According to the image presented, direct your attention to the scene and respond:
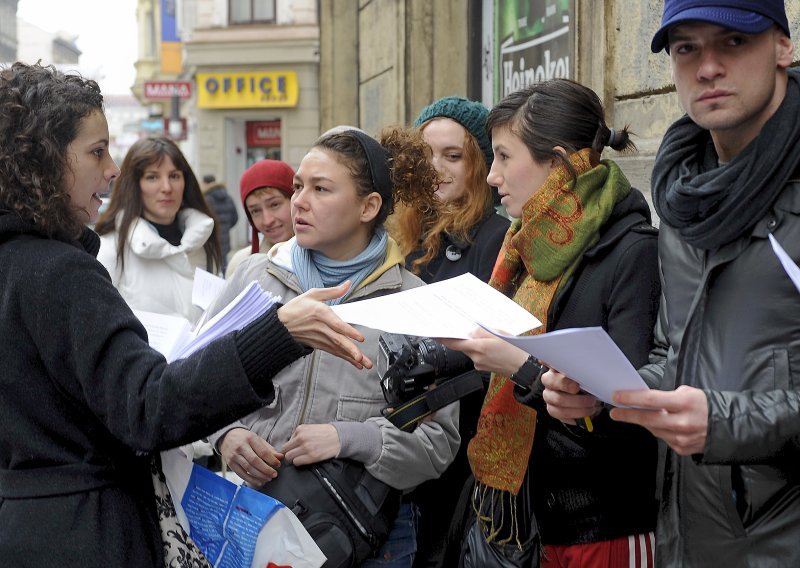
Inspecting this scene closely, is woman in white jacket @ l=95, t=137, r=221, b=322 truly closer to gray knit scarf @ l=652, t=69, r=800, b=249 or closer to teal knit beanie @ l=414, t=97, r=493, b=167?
teal knit beanie @ l=414, t=97, r=493, b=167

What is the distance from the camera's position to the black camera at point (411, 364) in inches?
99.5

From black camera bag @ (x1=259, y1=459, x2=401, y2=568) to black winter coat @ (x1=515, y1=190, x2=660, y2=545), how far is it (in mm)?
408

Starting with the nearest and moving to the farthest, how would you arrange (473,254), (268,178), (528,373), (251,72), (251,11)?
(528,373)
(473,254)
(268,178)
(251,72)
(251,11)

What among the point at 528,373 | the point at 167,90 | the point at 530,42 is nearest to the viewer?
the point at 528,373

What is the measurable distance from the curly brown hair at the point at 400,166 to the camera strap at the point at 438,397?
2.16 feet

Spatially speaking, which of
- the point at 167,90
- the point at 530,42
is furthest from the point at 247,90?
the point at 530,42

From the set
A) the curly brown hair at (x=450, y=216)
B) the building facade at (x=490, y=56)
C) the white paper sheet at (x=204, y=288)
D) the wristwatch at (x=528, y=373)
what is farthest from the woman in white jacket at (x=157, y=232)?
the wristwatch at (x=528, y=373)

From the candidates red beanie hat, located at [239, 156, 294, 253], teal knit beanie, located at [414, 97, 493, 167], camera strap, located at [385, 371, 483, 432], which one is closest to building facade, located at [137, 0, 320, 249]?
red beanie hat, located at [239, 156, 294, 253]

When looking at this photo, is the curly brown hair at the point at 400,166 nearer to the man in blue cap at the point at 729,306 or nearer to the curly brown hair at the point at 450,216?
the curly brown hair at the point at 450,216

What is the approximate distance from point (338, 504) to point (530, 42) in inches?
150

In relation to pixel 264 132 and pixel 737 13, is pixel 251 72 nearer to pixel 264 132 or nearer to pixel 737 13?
pixel 264 132

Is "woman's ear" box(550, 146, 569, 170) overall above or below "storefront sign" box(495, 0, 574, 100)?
below

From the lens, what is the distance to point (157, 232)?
17.0 feet

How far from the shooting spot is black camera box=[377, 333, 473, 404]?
2527mm
